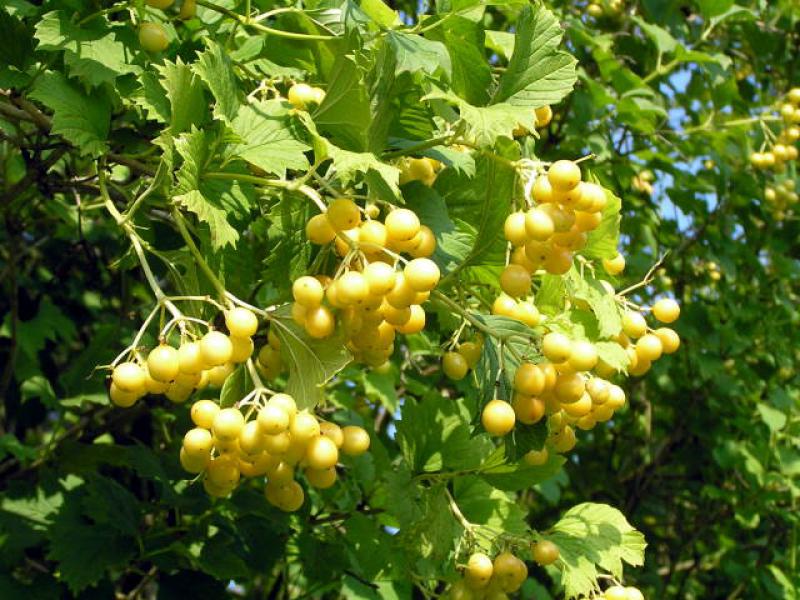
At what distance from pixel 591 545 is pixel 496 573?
25 centimetres

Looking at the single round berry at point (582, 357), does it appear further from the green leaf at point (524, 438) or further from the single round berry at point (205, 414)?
the single round berry at point (205, 414)

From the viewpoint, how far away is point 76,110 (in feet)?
5.39

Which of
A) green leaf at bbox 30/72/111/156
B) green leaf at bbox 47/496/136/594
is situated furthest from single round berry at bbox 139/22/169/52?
green leaf at bbox 47/496/136/594

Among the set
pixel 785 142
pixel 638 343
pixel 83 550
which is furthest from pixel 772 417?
pixel 83 550

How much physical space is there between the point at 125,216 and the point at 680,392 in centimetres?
363

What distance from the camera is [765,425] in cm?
426

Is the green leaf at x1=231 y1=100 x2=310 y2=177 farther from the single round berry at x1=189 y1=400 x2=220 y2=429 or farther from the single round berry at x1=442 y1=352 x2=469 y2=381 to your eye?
the single round berry at x1=442 y1=352 x2=469 y2=381

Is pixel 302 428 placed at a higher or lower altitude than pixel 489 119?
lower

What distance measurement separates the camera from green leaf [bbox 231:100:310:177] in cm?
148

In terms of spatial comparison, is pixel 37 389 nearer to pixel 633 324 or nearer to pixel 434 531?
pixel 434 531

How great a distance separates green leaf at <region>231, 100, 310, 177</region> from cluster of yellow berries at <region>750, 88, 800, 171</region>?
294 cm

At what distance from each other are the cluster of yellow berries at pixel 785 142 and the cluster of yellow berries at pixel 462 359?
8.78 feet

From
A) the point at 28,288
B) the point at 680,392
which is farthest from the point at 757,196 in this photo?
the point at 28,288

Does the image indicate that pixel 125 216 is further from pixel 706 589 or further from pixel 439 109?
pixel 706 589
